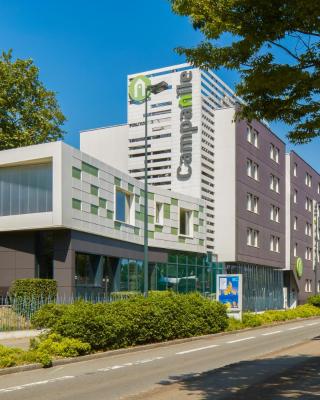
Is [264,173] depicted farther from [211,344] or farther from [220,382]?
[220,382]

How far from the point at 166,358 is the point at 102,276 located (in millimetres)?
18224

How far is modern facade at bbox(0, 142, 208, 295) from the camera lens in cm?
3022

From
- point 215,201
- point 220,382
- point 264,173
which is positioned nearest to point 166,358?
point 220,382

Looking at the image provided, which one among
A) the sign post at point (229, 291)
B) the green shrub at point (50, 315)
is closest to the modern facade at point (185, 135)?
the sign post at point (229, 291)

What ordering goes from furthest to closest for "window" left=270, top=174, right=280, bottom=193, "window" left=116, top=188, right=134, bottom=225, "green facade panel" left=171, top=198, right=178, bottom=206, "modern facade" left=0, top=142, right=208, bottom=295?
1. "window" left=270, top=174, right=280, bottom=193
2. "green facade panel" left=171, top=198, right=178, bottom=206
3. "window" left=116, top=188, right=134, bottom=225
4. "modern facade" left=0, top=142, right=208, bottom=295

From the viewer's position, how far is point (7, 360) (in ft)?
45.9

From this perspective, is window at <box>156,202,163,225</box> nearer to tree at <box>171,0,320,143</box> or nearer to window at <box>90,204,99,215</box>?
window at <box>90,204,99,215</box>

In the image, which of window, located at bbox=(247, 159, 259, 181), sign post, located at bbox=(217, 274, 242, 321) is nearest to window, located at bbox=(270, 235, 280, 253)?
window, located at bbox=(247, 159, 259, 181)

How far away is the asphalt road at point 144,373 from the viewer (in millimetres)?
10703

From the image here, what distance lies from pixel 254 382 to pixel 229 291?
1802 cm

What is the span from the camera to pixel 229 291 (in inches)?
1153

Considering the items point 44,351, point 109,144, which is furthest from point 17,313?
point 109,144

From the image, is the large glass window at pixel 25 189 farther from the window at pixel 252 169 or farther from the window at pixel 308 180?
the window at pixel 308 180

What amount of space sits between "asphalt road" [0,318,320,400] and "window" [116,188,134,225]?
17.4m
